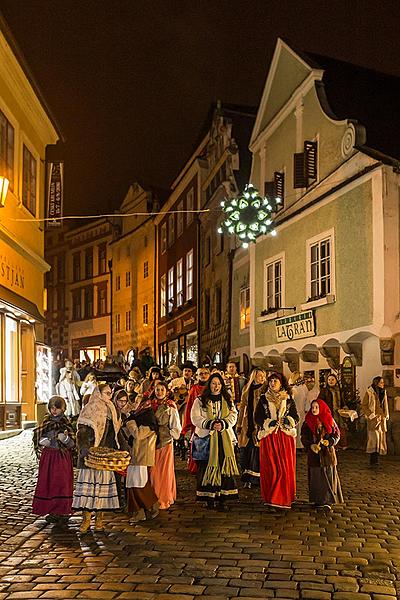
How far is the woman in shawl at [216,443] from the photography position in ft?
35.1

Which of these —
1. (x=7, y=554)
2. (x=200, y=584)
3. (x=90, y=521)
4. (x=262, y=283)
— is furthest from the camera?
(x=262, y=283)

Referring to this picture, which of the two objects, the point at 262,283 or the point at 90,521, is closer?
the point at 90,521

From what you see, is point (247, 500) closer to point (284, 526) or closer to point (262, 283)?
point (284, 526)

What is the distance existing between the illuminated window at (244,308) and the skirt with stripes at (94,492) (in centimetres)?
1952

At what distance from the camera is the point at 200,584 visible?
6.79 metres

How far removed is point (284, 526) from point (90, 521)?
7.63ft

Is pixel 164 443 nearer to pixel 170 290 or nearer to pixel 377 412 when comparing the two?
Result: pixel 377 412

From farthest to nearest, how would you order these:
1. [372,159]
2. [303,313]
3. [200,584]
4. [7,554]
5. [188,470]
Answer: [303,313] → [372,159] → [188,470] → [7,554] → [200,584]

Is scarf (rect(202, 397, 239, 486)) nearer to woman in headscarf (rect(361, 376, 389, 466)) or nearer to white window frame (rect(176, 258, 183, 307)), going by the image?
woman in headscarf (rect(361, 376, 389, 466))

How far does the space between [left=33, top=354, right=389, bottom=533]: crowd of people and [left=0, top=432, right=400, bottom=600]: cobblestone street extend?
267 mm

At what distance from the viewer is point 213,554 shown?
26.1ft

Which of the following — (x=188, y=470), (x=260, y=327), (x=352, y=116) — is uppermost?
(x=352, y=116)

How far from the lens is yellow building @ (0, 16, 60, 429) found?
803 inches

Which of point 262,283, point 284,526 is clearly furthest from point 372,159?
point 284,526
